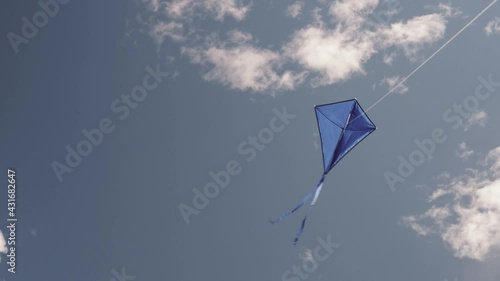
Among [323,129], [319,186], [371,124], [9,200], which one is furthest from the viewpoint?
[9,200]

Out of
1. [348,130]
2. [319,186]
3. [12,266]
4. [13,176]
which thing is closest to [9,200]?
[13,176]

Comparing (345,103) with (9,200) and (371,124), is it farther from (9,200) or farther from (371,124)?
(9,200)

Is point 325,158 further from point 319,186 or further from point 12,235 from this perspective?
point 12,235

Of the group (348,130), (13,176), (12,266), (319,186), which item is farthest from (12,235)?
(348,130)

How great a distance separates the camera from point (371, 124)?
1695 cm

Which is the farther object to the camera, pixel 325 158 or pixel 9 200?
pixel 9 200

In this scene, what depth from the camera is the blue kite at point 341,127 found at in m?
17.0

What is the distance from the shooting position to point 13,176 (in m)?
23.2

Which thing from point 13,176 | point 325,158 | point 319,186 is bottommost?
point 319,186

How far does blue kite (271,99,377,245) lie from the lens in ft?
55.7

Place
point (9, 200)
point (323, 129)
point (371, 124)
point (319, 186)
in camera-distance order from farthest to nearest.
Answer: point (9, 200), point (323, 129), point (371, 124), point (319, 186)

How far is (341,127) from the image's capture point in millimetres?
17547

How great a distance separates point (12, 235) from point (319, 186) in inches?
774

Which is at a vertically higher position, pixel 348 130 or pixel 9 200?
pixel 9 200
